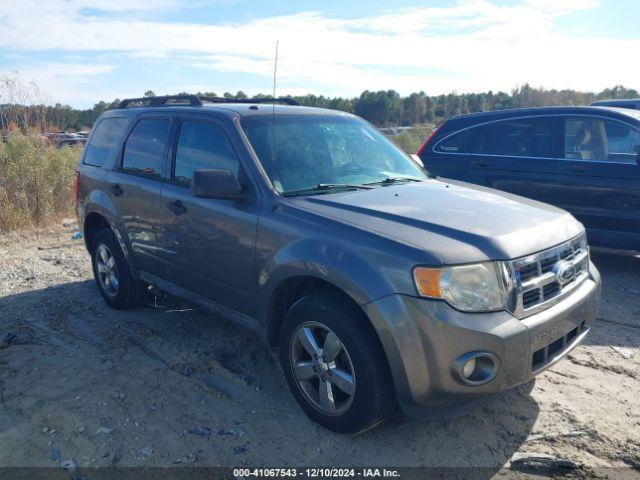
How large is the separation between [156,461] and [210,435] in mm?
348

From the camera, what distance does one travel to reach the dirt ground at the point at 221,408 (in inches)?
120

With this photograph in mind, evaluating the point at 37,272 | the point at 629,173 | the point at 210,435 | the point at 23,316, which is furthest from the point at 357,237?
the point at 37,272

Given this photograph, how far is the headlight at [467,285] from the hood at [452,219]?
5 cm

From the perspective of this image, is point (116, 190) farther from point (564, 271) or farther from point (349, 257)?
point (564, 271)

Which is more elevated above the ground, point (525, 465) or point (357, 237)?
point (357, 237)

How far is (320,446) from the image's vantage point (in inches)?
122

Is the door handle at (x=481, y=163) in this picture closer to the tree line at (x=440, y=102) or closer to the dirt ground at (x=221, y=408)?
the dirt ground at (x=221, y=408)

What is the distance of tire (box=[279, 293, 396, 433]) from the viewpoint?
2.91 metres

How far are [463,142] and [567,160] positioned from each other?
1.33 meters

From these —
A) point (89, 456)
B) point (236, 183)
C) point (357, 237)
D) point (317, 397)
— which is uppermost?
point (236, 183)

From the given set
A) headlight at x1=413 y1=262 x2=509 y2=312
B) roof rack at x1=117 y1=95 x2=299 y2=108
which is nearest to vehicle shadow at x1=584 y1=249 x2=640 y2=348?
headlight at x1=413 y1=262 x2=509 y2=312

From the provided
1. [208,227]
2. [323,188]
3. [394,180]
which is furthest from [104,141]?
[394,180]

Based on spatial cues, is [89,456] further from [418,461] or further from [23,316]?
[23,316]

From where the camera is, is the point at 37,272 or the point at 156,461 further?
the point at 37,272
